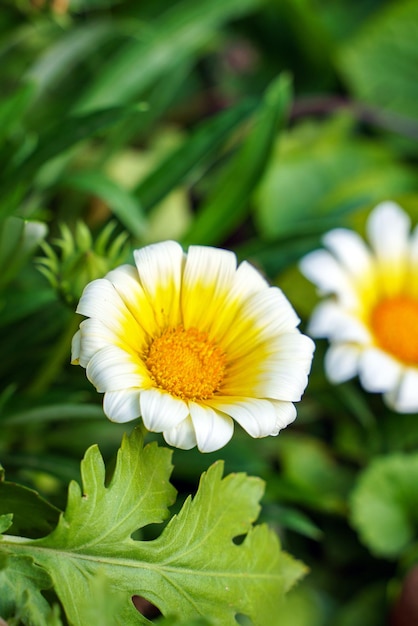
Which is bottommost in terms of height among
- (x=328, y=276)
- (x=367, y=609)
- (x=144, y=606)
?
(x=367, y=609)

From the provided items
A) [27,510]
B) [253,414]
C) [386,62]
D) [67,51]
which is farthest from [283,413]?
[386,62]

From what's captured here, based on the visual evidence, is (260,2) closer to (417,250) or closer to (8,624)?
(417,250)

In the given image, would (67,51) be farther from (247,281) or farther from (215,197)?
(247,281)

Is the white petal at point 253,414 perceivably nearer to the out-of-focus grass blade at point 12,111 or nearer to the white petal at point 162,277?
the white petal at point 162,277

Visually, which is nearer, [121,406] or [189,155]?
[121,406]

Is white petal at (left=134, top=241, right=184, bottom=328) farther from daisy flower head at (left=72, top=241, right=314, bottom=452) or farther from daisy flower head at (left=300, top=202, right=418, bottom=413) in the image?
daisy flower head at (left=300, top=202, right=418, bottom=413)

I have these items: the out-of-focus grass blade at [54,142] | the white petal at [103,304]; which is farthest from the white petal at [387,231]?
the white petal at [103,304]

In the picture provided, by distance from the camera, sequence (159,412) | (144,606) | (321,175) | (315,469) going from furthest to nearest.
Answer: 1. (321,175)
2. (315,469)
3. (144,606)
4. (159,412)

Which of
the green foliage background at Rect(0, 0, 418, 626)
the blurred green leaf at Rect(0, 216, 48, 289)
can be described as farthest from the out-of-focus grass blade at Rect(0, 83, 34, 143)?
the blurred green leaf at Rect(0, 216, 48, 289)
